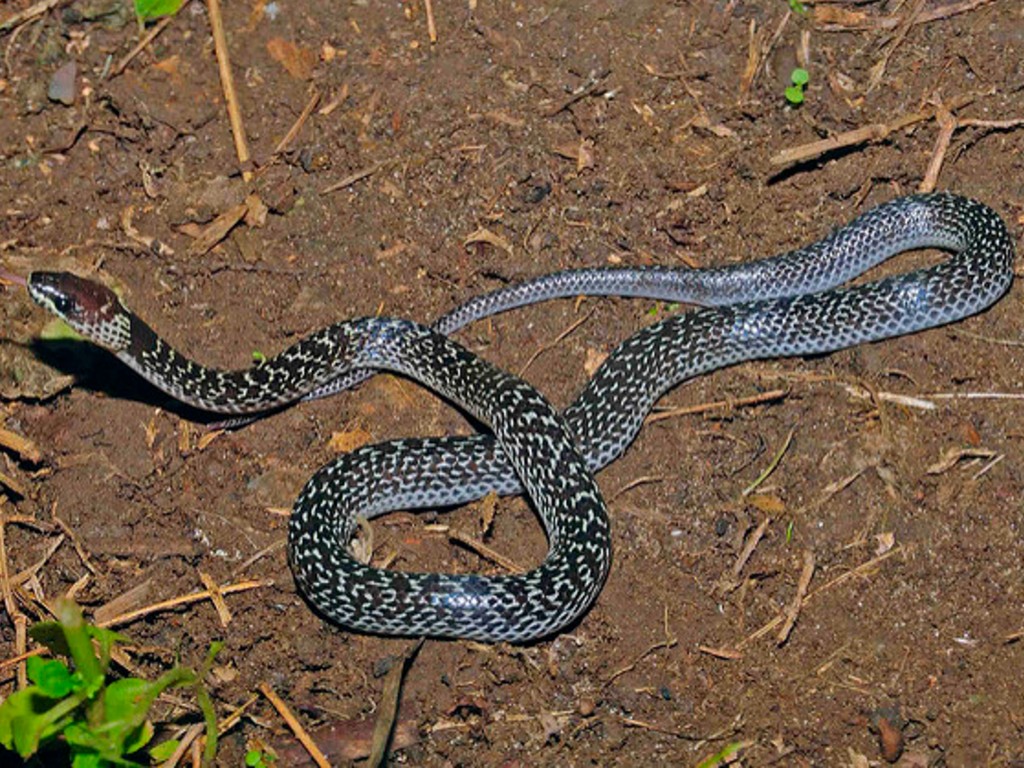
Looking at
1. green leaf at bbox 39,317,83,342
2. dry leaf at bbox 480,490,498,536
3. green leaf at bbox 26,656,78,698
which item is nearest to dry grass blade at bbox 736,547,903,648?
dry leaf at bbox 480,490,498,536

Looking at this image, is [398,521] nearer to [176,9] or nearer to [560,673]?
[560,673]

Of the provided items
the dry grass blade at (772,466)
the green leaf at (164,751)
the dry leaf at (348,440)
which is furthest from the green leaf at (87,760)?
the dry grass blade at (772,466)

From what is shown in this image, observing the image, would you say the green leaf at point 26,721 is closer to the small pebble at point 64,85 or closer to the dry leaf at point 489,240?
the dry leaf at point 489,240

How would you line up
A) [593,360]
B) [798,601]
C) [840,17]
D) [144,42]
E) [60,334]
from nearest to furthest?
[798,601] < [593,360] < [60,334] < [840,17] < [144,42]

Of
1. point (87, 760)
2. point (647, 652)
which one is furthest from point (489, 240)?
point (87, 760)

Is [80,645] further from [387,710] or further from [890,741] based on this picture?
[890,741]

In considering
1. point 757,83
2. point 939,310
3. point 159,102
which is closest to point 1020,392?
point 939,310

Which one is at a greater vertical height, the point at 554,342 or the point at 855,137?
the point at 855,137
